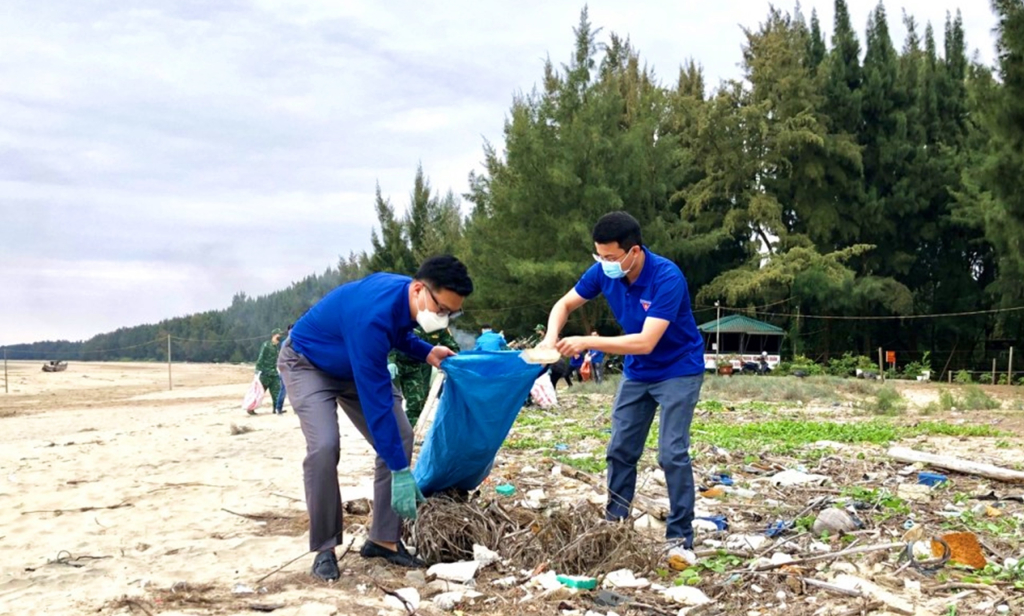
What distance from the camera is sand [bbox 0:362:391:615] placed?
12.2 ft

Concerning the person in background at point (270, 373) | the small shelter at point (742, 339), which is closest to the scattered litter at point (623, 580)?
the person in background at point (270, 373)

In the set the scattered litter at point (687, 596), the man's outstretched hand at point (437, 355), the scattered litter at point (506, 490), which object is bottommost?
the scattered litter at point (687, 596)

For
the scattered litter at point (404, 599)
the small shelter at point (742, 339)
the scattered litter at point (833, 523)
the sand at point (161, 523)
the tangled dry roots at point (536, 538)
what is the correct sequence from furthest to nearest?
the small shelter at point (742, 339) < the scattered litter at point (833, 523) < the tangled dry roots at point (536, 538) < the sand at point (161, 523) < the scattered litter at point (404, 599)

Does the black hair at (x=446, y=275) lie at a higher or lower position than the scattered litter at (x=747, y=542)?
higher

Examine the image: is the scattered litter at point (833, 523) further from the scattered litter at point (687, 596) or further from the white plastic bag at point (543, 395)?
the white plastic bag at point (543, 395)

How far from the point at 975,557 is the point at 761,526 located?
1159 mm

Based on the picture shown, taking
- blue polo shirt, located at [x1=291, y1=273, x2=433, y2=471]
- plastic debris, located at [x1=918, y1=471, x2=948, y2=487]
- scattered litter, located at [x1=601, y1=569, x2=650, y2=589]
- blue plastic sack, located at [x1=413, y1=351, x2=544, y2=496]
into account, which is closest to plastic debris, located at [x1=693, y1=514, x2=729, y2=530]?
scattered litter, located at [x1=601, y1=569, x2=650, y2=589]

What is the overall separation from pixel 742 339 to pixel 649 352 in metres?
26.8

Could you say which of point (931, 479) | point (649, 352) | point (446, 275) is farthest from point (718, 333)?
point (446, 275)

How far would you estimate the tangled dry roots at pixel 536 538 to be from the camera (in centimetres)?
397

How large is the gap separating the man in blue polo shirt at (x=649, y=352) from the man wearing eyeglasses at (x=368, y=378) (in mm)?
701

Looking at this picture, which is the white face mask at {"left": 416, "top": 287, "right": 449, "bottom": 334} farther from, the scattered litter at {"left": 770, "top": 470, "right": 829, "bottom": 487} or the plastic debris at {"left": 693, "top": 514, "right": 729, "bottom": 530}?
the scattered litter at {"left": 770, "top": 470, "right": 829, "bottom": 487}

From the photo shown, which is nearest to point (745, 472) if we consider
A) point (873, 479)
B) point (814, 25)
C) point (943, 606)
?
point (873, 479)

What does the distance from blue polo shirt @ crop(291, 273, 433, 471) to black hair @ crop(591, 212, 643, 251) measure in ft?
3.17
